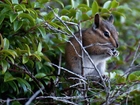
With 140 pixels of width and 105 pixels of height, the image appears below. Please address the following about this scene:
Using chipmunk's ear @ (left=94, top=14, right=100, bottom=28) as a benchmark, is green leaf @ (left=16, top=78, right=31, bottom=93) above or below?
below

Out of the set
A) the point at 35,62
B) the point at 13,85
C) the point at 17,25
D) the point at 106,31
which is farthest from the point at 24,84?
the point at 106,31

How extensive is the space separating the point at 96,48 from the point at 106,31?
0.23 metres

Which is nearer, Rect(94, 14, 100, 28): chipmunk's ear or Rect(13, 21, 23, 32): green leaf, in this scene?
Rect(13, 21, 23, 32): green leaf

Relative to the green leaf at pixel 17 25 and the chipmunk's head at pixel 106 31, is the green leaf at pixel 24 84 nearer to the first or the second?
the green leaf at pixel 17 25

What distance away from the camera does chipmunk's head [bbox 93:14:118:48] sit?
372 centimetres

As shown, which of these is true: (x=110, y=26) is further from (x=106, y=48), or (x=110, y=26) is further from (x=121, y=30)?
(x=121, y=30)

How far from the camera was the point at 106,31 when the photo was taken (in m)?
3.83

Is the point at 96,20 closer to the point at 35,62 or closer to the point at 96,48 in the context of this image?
the point at 96,48

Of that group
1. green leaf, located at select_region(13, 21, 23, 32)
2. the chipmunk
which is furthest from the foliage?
the chipmunk

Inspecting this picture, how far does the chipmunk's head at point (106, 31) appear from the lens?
372cm

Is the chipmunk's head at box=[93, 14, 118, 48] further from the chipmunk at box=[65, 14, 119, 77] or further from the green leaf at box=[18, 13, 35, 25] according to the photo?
the green leaf at box=[18, 13, 35, 25]

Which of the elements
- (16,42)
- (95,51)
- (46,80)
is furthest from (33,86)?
(95,51)

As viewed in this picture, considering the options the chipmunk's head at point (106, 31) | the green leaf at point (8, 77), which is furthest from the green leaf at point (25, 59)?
the chipmunk's head at point (106, 31)

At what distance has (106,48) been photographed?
12.7 feet
